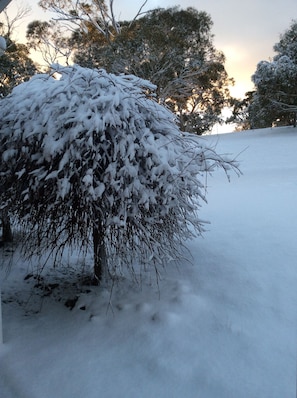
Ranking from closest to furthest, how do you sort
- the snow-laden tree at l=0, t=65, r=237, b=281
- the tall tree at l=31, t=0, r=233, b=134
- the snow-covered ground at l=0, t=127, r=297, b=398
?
the snow-covered ground at l=0, t=127, r=297, b=398
the snow-laden tree at l=0, t=65, r=237, b=281
the tall tree at l=31, t=0, r=233, b=134

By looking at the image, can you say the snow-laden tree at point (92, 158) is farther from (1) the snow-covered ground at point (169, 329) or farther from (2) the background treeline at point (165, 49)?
(2) the background treeline at point (165, 49)

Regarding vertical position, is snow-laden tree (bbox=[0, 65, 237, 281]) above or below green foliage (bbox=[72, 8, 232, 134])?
below

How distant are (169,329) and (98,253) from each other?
991 mm

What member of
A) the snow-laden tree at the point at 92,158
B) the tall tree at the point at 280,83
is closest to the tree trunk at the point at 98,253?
the snow-laden tree at the point at 92,158

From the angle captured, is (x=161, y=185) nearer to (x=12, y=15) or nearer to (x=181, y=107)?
(x=12, y=15)

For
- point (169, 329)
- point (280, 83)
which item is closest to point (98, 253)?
point (169, 329)

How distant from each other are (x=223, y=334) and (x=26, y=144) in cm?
212

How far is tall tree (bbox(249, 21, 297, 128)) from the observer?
1596cm

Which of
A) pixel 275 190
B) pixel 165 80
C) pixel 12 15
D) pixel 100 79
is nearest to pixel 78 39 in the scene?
pixel 165 80

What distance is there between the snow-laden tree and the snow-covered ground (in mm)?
567

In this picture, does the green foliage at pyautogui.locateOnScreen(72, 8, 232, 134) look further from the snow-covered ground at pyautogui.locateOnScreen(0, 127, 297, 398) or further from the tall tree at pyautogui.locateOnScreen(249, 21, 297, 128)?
the snow-covered ground at pyautogui.locateOnScreen(0, 127, 297, 398)

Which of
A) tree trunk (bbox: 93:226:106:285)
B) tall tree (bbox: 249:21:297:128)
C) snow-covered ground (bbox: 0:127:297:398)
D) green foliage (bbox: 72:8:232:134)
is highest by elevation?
green foliage (bbox: 72:8:232:134)

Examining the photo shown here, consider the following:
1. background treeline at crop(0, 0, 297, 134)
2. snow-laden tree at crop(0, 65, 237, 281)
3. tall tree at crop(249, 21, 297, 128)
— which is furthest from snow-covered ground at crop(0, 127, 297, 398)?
tall tree at crop(249, 21, 297, 128)

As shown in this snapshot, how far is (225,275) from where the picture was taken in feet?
10.7
